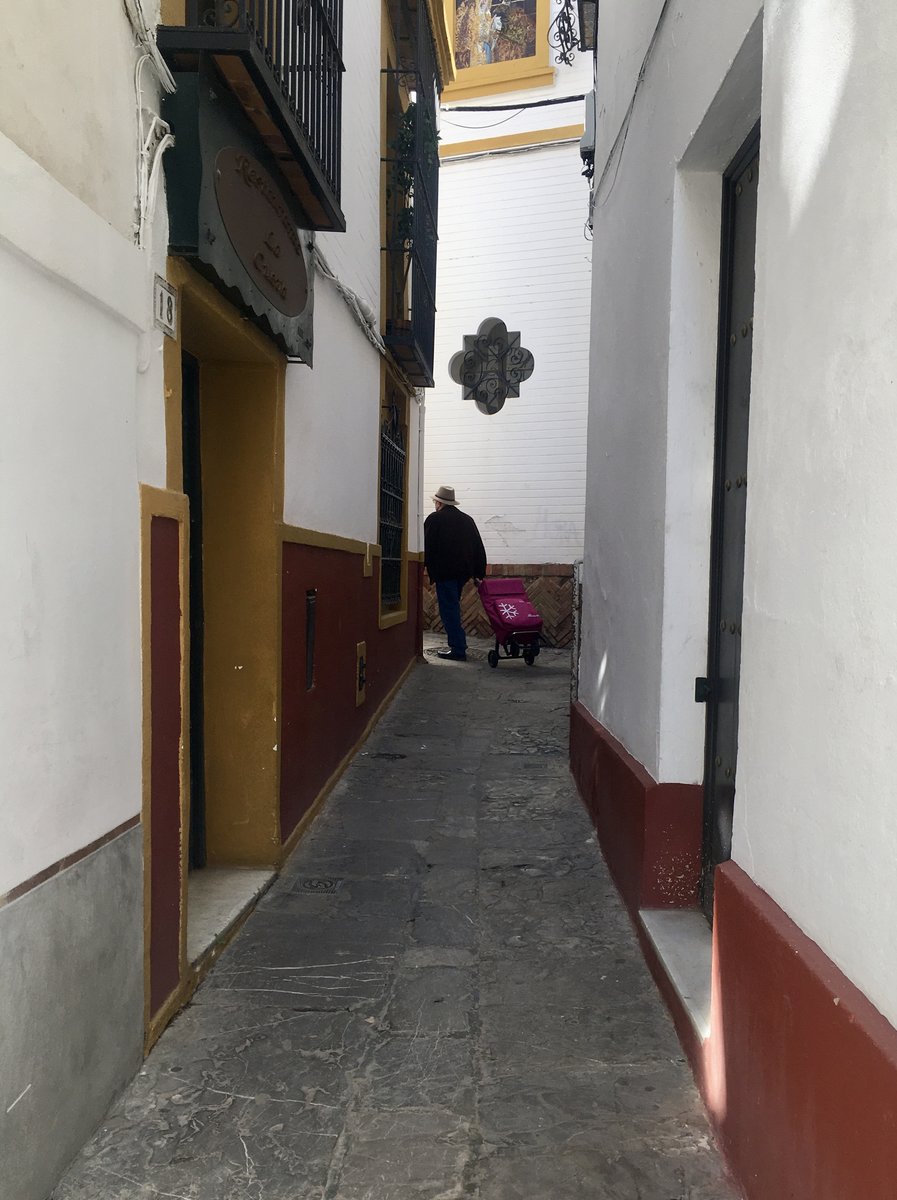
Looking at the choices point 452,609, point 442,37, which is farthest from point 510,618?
point 442,37

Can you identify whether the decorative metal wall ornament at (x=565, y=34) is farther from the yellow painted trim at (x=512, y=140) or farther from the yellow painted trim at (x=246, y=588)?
the yellow painted trim at (x=246, y=588)

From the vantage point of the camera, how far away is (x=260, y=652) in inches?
159

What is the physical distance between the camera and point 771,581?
6.80 ft

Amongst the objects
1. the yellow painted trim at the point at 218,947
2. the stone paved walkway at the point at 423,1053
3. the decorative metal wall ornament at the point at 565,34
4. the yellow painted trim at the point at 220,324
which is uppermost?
the decorative metal wall ornament at the point at 565,34

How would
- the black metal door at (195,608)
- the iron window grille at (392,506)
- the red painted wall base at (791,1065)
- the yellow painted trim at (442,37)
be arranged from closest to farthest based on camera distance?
the red painted wall base at (791,1065)
the black metal door at (195,608)
the iron window grille at (392,506)
the yellow painted trim at (442,37)

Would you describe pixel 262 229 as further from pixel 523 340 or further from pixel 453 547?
pixel 523 340

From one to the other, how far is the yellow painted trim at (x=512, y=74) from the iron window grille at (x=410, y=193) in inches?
200

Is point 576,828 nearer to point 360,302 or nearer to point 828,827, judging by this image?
point 828,827

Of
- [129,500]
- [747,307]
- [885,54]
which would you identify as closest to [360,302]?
[747,307]

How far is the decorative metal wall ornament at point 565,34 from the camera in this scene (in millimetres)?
13055

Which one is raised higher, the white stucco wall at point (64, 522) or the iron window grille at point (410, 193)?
the iron window grille at point (410, 193)

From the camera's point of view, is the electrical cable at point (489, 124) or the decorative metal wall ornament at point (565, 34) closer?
the decorative metal wall ornament at point (565, 34)

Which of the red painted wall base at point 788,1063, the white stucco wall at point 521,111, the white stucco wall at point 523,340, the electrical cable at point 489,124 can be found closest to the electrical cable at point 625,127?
the red painted wall base at point 788,1063

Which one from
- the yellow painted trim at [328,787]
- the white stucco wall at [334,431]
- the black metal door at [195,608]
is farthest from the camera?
the white stucco wall at [334,431]
